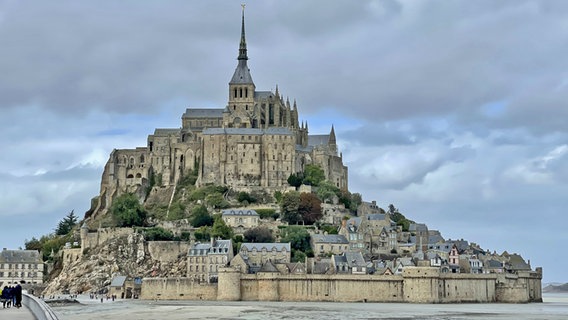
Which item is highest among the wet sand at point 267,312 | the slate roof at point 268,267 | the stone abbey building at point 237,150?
the stone abbey building at point 237,150

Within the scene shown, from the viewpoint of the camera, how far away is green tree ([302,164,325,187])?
10875 centimetres

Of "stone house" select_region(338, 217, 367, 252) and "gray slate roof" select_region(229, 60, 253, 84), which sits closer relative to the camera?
"stone house" select_region(338, 217, 367, 252)

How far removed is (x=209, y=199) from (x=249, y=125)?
1377cm

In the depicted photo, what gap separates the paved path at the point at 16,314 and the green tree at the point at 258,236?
64.1 metres

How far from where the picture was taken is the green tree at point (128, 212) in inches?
3959

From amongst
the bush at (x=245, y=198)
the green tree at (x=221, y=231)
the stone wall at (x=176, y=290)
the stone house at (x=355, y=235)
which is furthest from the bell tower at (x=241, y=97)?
the stone wall at (x=176, y=290)

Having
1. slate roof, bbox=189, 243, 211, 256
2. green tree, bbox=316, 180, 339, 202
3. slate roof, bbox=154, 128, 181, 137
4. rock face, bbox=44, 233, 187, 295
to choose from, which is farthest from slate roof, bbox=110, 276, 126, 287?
slate roof, bbox=154, 128, 181, 137

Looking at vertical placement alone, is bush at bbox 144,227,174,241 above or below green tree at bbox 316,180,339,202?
below

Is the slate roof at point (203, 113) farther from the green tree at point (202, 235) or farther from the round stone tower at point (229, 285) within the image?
the round stone tower at point (229, 285)

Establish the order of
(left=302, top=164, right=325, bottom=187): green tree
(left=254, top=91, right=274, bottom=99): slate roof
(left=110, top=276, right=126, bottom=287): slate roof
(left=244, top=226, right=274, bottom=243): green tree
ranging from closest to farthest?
(left=110, top=276, right=126, bottom=287): slate roof
(left=244, top=226, right=274, bottom=243): green tree
(left=302, top=164, right=325, bottom=187): green tree
(left=254, top=91, right=274, bottom=99): slate roof

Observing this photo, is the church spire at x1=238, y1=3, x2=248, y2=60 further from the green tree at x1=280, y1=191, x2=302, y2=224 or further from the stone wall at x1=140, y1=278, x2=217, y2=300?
the stone wall at x1=140, y1=278, x2=217, y2=300

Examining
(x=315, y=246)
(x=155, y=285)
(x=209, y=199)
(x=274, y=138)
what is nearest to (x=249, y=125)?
(x=274, y=138)

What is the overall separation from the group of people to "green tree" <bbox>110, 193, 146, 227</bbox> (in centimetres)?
6772

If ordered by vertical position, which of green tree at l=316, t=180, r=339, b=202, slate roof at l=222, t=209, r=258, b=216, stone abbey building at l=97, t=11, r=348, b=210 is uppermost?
stone abbey building at l=97, t=11, r=348, b=210
